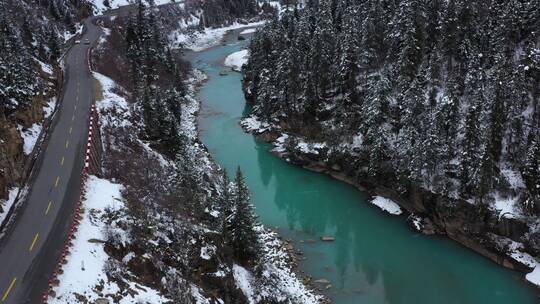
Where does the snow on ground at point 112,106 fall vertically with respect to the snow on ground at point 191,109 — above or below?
above

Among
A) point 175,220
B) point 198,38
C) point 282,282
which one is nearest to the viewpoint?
point 175,220

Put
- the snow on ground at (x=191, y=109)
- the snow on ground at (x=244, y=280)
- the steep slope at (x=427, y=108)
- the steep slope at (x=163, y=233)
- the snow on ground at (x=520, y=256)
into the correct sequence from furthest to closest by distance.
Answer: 1. the snow on ground at (x=191, y=109)
2. the steep slope at (x=427, y=108)
3. the snow on ground at (x=520, y=256)
4. the snow on ground at (x=244, y=280)
5. the steep slope at (x=163, y=233)

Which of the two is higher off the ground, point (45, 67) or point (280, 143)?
point (45, 67)

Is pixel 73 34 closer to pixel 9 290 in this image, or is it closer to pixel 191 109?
pixel 191 109

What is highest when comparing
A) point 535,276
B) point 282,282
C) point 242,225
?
point 242,225

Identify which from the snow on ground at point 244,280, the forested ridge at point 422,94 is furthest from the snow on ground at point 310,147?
the snow on ground at point 244,280

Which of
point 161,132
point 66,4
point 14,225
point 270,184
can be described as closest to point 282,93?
point 270,184

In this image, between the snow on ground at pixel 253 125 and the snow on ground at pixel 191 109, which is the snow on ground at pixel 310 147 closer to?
the snow on ground at pixel 253 125

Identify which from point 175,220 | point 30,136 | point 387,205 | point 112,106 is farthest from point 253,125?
point 175,220
